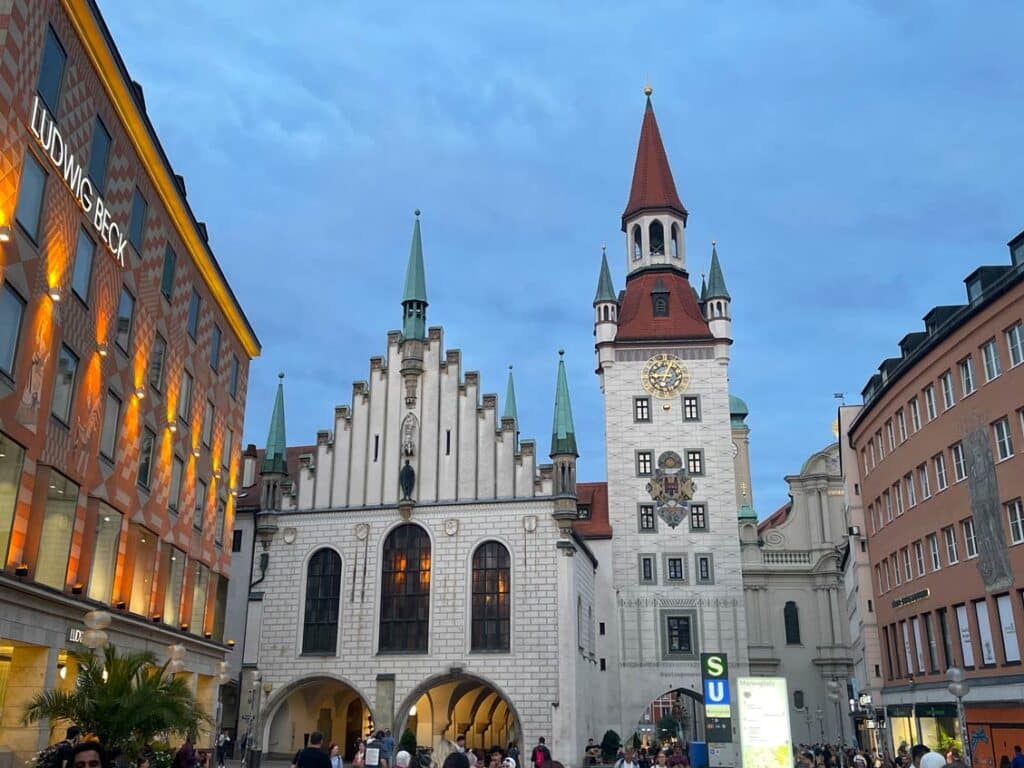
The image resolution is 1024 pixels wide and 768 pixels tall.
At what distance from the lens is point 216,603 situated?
3412 centimetres

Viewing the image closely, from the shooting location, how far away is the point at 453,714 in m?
45.2

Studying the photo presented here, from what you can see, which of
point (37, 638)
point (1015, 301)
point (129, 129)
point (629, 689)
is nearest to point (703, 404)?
point (629, 689)

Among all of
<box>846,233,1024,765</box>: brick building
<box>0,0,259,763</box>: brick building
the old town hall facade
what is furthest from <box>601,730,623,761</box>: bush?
<box>0,0,259,763</box>: brick building

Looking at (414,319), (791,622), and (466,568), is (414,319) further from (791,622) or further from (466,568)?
(791,622)

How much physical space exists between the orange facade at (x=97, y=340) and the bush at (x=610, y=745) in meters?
20.5

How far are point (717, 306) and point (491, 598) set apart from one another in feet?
77.9

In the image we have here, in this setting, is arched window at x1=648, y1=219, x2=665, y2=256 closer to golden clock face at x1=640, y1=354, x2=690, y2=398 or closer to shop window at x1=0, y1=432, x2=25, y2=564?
golden clock face at x1=640, y1=354, x2=690, y2=398

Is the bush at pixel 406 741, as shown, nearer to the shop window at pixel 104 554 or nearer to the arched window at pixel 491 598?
the arched window at pixel 491 598

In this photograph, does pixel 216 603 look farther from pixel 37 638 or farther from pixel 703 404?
pixel 703 404

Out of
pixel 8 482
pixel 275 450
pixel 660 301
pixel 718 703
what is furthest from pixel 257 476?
pixel 718 703

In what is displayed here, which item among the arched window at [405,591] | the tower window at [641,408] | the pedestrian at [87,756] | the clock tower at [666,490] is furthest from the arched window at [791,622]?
the pedestrian at [87,756]

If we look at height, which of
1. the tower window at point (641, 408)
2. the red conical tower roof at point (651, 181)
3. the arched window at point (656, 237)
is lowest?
the tower window at point (641, 408)

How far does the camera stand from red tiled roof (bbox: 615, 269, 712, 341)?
178ft

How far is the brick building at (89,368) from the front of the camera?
705 inches
